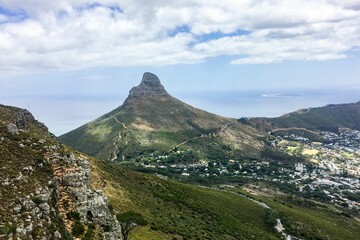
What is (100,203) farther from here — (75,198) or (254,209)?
(254,209)

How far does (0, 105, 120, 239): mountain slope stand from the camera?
30562 millimetres

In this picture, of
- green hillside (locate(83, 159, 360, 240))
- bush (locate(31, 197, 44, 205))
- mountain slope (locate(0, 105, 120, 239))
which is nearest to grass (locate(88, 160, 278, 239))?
green hillside (locate(83, 159, 360, 240))

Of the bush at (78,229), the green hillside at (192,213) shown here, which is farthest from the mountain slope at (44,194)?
the green hillside at (192,213)

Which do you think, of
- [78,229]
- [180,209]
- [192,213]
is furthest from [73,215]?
[192,213]

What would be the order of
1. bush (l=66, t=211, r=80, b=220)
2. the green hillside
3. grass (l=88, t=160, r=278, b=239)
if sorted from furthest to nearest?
the green hillside < grass (l=88, t=160, r=278, b=239) < bush (l=66, t=211, r=80, b=220)

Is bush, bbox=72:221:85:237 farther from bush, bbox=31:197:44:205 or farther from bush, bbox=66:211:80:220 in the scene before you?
bush, bbox=31:197:44:205

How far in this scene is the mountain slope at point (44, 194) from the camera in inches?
1203

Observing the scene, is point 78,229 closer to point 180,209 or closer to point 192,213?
point 180,209

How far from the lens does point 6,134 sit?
140 feet

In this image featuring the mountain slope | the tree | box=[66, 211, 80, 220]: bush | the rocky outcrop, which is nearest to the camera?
the mountain slope

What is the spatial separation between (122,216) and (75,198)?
485 inches

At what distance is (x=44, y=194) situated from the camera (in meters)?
34.4

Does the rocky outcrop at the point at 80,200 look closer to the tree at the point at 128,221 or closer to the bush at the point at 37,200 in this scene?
the bush at the point at 37,200

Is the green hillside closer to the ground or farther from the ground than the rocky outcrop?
closer to the ground
